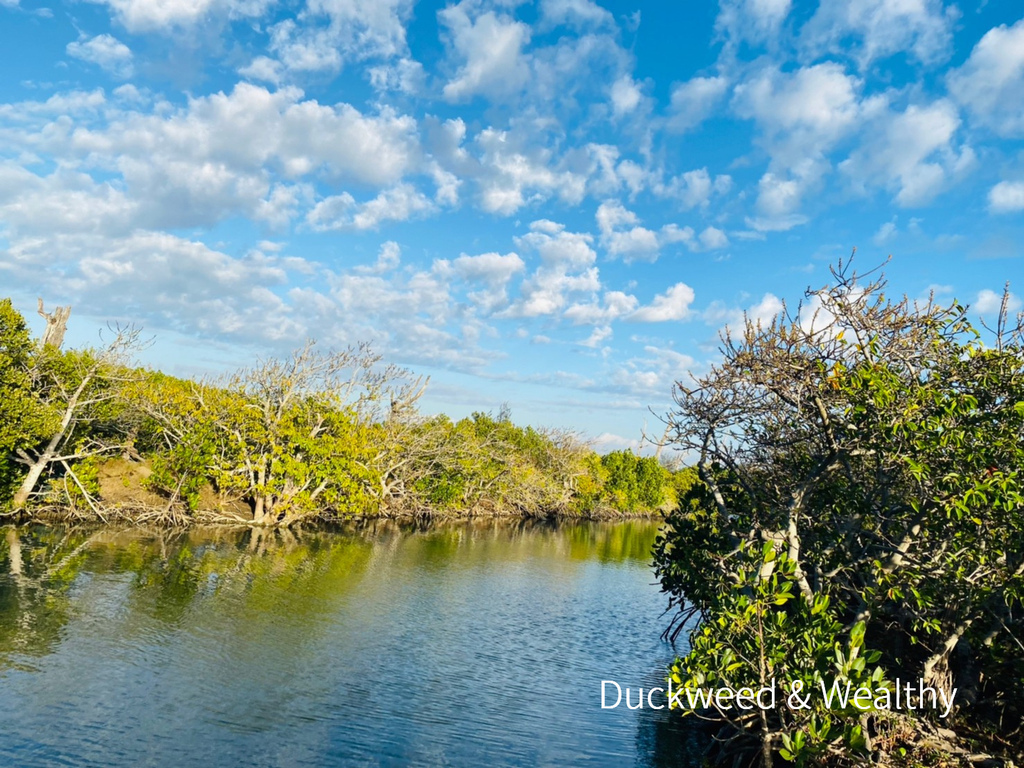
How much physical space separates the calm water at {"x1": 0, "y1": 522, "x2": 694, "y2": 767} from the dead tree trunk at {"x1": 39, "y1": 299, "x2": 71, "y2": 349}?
10.2m

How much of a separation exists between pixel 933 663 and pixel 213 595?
21.7 m

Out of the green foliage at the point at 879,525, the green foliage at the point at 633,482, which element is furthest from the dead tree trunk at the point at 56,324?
the green foliage at the point at 633,482

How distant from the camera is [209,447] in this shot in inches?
1678

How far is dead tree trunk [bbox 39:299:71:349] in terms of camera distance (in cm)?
3725

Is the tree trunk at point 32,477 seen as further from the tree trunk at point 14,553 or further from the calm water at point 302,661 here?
the calm water at point 302,661

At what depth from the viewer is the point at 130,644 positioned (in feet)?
59.6

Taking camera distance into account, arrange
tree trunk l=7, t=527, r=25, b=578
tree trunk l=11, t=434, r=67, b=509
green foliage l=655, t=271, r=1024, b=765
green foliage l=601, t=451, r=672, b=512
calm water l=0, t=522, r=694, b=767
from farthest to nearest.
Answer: green foliage l=601, t=451, r=672, b=512 → tree trunk l=11, t=434, r=67, b=509 → tree trunk l=7, t=527, r=25, b=578 → calm water l=0, t=522, r=694, b=767 → green foliage l=655, t=271, r=1024, b=765

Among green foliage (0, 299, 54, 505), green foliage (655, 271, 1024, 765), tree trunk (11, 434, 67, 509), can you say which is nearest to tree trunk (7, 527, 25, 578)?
tree trunk (11, 434, 67, 509)

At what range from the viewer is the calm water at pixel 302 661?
533 inches

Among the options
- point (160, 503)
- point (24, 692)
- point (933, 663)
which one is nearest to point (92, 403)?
point (160, 503)

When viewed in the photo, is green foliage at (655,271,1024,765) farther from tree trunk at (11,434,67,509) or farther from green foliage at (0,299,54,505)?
tree trunk at (11,434,67,509)

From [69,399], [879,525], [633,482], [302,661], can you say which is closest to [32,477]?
[69,399]

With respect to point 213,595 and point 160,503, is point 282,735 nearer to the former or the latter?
point 213,595

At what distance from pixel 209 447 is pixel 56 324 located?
34.7 ft
